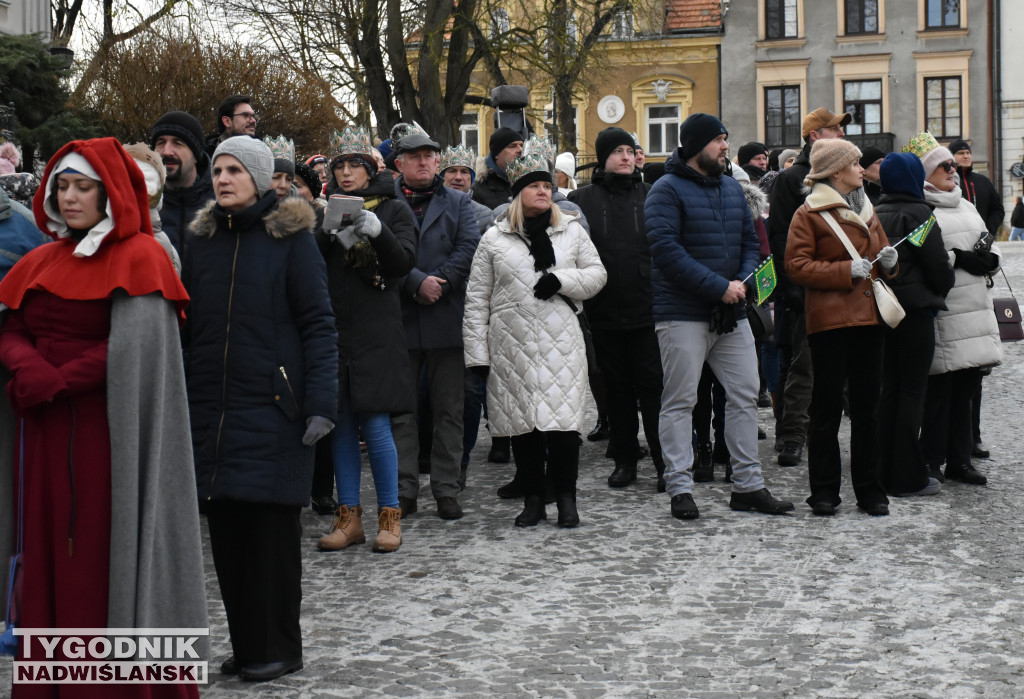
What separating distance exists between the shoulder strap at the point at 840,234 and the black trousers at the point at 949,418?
53.5 inches

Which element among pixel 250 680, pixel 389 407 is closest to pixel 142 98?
pixel 389 407

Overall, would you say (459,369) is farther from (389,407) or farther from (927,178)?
(927,178)

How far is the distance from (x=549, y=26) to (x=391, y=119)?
3.80 metres

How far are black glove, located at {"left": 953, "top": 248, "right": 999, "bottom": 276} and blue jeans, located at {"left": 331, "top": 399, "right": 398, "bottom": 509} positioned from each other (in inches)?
148

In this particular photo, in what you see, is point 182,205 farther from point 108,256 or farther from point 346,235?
point 108,256

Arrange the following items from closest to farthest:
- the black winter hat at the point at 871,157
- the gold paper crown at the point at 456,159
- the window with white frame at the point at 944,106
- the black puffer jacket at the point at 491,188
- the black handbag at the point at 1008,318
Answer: the black handbag at the point at 1008,318, the gold paper crown at the point at 456,159, the black puffer jacket at the point at 491,188, the black winter hat at the point at 871,157, the window with white frame at the point at 944,106

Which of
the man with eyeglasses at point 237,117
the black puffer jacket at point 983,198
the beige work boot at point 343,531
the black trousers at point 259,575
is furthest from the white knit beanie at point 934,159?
the black trousers at point 259,575

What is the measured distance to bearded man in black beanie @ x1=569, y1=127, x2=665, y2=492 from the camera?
877cm

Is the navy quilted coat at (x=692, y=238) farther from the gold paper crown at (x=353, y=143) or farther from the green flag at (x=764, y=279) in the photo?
the gold paper crown at (x=353, y=143)

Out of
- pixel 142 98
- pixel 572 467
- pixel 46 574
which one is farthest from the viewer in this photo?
pixel 142 98

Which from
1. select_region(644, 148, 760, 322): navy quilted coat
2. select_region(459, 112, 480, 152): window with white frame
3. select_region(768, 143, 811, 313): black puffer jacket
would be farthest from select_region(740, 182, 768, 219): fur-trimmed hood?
select_region(459, 112, 480, 152): window with white frame

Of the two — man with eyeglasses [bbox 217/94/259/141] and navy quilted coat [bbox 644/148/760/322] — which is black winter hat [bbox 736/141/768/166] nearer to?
navy quilted coat [bbox 644/148/760/322]

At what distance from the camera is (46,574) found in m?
4.38

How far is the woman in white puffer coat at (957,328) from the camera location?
27.5ft
